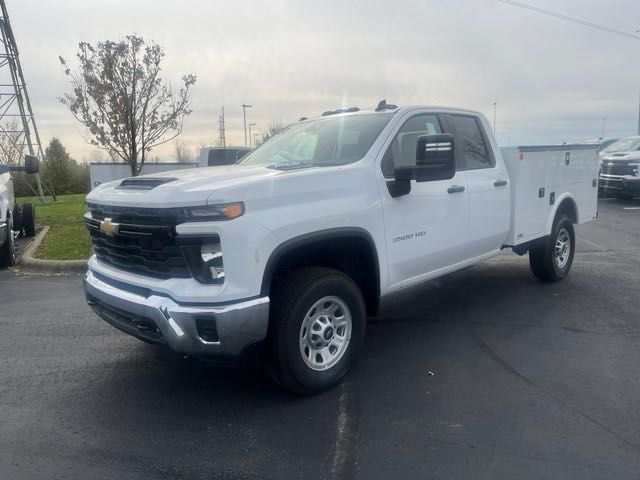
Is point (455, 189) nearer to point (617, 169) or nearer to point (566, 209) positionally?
point (566, 209)

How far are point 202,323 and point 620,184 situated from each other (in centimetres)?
1603

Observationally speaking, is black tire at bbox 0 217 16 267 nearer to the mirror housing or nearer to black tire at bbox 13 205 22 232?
black tire at bbox 13 205 22 232

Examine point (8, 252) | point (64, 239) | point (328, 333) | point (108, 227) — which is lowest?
point (64, 239)

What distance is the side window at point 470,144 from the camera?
17.2 ft

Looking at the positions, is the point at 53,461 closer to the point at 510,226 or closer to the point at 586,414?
the point at 586,414

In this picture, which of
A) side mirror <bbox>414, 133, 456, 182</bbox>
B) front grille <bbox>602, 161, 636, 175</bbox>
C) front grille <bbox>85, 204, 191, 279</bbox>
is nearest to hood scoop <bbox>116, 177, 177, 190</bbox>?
front grille <bbox>85, 204, 191, 279</bbox>

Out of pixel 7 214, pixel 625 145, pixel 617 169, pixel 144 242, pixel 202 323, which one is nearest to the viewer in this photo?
pixel 202 323

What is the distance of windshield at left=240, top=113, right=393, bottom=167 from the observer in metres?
4.42

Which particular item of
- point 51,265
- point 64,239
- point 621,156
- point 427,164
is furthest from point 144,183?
point 621,156

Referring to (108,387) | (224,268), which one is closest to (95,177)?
(108,387)

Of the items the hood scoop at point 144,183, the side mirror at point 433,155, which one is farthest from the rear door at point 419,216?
the hood scoop at point 144,183

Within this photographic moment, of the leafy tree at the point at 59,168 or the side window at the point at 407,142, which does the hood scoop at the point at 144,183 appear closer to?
the side window at the point at 407,142

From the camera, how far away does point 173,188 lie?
10.9 feet

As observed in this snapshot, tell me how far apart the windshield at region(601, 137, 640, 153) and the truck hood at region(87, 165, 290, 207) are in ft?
56.2
